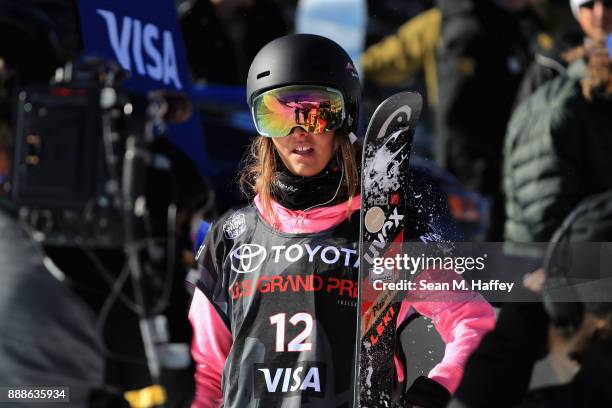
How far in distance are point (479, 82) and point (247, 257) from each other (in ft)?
11.8

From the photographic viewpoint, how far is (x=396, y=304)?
3.65 metres

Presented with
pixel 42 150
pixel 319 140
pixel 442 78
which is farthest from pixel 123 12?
pixel 442 78

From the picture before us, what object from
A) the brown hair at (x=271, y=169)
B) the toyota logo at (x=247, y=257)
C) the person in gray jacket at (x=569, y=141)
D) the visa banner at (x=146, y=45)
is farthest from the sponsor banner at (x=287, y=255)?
the person in gray jacket at (x=569, y=141)

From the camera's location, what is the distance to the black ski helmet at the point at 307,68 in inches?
150

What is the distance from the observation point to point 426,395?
3.50m

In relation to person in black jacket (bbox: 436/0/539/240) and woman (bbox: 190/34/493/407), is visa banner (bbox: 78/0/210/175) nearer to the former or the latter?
woman (bbox: 190/34/493/407)

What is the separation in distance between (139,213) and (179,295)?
0.42 m

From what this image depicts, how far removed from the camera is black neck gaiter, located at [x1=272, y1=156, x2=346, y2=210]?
12.2 feet

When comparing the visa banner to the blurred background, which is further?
the visa banner

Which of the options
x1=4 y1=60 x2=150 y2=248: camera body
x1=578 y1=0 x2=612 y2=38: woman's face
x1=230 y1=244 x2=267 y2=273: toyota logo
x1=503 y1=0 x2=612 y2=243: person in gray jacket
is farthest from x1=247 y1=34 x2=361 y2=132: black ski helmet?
x1=578 y1=0 x2=612 y2=38: woman's face

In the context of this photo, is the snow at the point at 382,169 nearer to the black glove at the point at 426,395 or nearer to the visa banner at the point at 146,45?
the black glove at the point at 426,395

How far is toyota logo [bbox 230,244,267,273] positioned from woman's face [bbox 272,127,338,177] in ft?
0.87

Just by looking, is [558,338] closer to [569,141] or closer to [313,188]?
[313,188]

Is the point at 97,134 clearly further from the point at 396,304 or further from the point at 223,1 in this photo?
the point at 396,304
